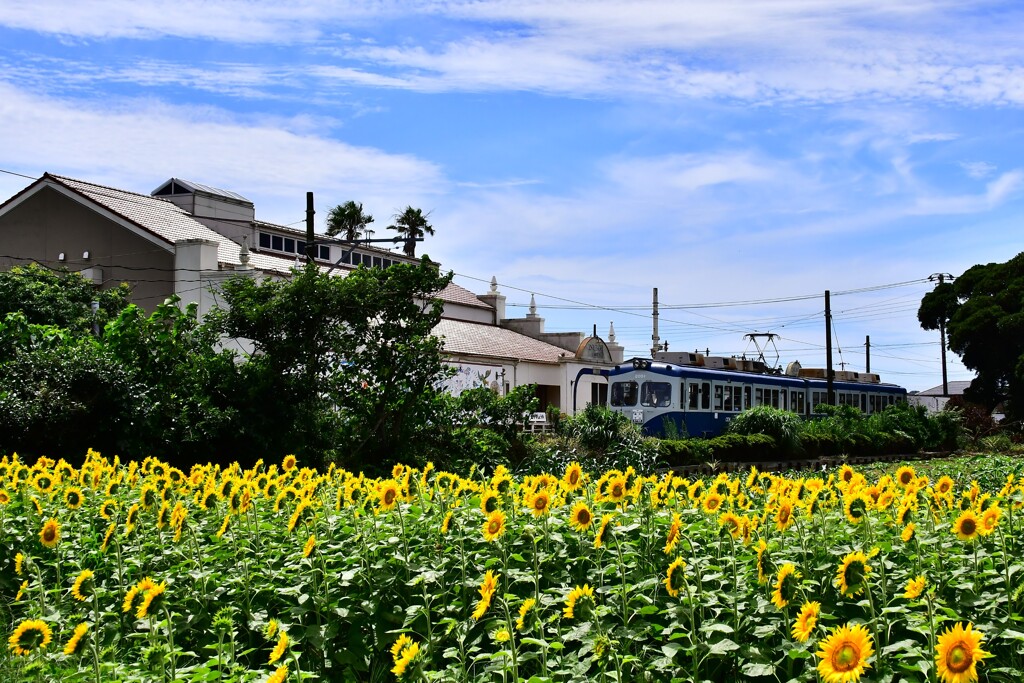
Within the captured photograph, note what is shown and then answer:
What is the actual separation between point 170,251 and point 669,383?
1430 centimetres

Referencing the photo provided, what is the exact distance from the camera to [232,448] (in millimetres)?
15727

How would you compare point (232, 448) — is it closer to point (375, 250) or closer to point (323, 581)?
point (323, 581)

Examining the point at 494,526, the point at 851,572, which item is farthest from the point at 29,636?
the point at 851,572

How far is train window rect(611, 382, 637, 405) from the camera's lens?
95.6 ft

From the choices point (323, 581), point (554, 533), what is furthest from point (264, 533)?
point (554, 533)

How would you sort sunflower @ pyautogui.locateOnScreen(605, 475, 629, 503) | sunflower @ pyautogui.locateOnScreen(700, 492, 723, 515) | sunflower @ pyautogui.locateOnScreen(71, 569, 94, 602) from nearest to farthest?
sunflower @ pyautogui.locateOnScreen(71, 569, 94, 602)
sunflower @ pyautogui.locateOnScreen(700, 492, 723, 515)
sunflower @ pyautogui.locateOnScreen(605, 475, 629, 503)

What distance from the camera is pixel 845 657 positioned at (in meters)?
2.79

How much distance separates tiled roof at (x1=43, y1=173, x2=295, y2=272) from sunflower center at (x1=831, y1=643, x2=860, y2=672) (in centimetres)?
2731

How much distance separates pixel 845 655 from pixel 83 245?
32.3 m

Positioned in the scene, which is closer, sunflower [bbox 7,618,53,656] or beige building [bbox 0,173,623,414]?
sunflower [bbox 7,618,53,656]

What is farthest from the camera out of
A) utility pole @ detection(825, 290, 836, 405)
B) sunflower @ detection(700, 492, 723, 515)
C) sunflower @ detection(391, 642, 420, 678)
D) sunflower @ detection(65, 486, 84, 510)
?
utility pole @ detection(825, 290, 836, 405)

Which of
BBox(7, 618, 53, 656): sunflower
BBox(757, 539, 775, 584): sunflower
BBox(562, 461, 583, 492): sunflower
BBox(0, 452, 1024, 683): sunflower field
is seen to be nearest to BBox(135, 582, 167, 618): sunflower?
BBox(0, 452, 1024, 683): sunflower field

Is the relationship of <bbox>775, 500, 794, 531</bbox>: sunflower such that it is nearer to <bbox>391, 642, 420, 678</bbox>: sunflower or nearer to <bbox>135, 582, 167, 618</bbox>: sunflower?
<bbox>391, 642, 420, 678</bbox>: sunflower

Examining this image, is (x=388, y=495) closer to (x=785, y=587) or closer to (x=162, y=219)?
(x=785, y=587)
